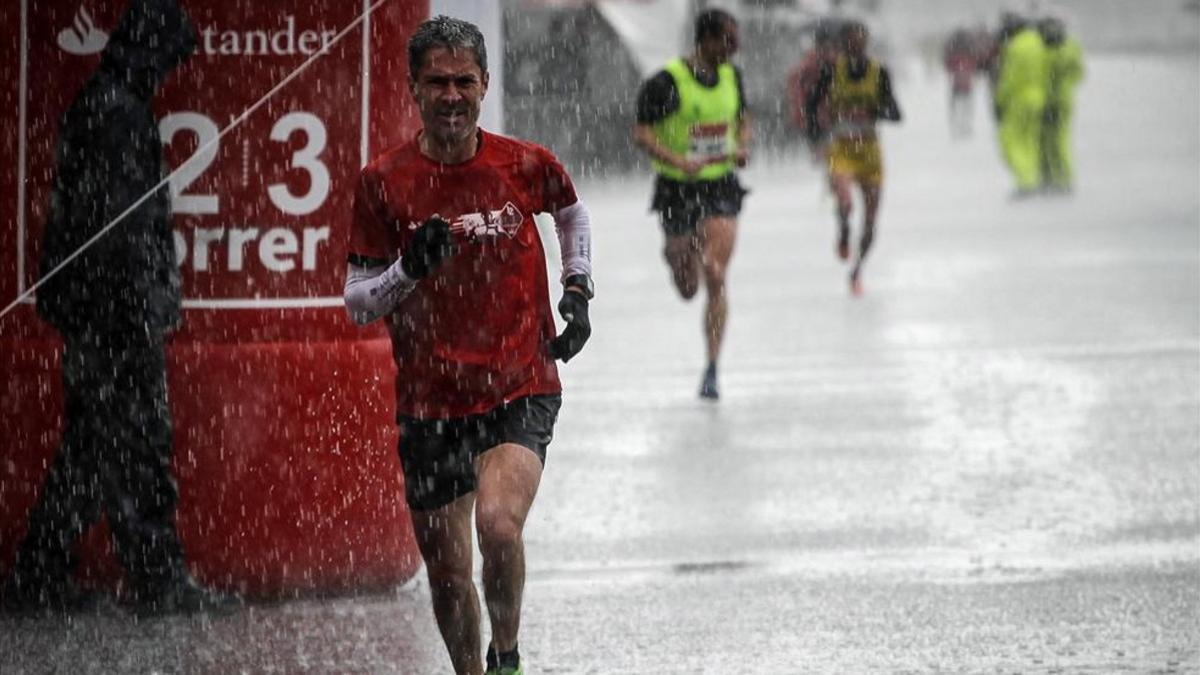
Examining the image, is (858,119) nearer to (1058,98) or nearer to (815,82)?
(815,82)

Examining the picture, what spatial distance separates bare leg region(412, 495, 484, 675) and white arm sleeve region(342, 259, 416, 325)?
50 cm

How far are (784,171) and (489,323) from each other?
89.8 ft

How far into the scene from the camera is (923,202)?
Answer: 2625 cm

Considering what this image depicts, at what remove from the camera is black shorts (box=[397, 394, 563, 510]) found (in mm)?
6039

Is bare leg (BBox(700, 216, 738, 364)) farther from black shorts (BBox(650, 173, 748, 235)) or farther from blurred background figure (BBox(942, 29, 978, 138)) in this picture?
blurred background figure (BBox(942, 29, 978, 138))

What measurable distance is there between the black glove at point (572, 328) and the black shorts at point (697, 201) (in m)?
6.67

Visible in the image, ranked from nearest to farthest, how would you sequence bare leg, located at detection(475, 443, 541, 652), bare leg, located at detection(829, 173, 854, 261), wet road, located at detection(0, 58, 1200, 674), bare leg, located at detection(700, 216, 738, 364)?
bare leg, located at detection(475, 443, 541, 652), wet road, located at detection(0, 58, 1200, 674), bare leg, located at detection(700, 216, 738, 364), bare leg, located at detection(829, 173, 854, 261)

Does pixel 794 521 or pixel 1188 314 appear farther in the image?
pixel 1188 314

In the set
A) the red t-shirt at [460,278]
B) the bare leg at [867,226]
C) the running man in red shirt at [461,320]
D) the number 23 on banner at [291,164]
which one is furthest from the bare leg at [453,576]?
the bare leg at [867,226]

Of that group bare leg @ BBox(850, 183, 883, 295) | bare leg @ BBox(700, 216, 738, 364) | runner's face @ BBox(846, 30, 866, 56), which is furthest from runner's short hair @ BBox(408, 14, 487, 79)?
runner's face @ BBox(846, 30, 866, 56)

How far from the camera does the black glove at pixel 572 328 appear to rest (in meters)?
5.95

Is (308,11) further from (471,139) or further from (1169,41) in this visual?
(1169,41)

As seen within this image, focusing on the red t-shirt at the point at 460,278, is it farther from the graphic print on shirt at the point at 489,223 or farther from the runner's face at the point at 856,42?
the runner's face at the point at 856,42

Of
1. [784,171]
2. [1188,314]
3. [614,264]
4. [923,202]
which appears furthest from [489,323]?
[784,171]
